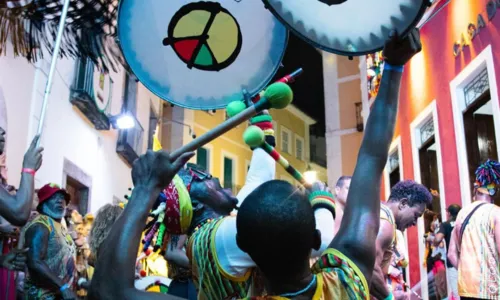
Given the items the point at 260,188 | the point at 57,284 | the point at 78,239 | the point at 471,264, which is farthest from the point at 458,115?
the point at 260,188

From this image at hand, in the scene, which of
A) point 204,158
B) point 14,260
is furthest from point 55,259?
point 204,158

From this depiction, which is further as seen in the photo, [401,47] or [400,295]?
[400,295]

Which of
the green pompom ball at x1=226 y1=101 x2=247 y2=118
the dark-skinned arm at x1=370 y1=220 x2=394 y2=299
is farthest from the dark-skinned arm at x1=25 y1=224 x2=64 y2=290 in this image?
the green pompom ball at x1=226 y1=101 x2=247 y2=118

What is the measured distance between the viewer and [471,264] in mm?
4805

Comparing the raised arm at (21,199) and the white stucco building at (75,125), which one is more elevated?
the white stucco building at (75,125)

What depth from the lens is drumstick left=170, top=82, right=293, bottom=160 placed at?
1.58m

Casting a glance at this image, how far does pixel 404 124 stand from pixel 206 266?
31.7 feet

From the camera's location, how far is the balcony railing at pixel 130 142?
512 inches

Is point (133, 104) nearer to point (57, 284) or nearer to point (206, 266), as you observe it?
point (57, 284)

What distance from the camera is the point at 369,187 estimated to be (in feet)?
5.79

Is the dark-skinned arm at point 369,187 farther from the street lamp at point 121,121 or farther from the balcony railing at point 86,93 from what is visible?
the street lamp at point 121,121

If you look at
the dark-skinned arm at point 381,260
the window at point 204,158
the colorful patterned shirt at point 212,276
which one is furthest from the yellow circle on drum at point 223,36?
the window at point 204,158

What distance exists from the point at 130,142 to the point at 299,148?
20062 millimetres

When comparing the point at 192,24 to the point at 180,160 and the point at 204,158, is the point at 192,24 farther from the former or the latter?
the point at 204,158
